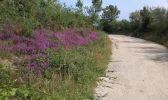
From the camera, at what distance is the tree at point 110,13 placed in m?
90.2

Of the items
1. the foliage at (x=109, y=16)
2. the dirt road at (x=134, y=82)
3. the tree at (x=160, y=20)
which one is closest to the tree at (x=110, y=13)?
the foliage at (x=109, y=16)

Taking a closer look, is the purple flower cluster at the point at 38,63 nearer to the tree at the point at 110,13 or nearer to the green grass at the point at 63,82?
the green grass at the point at 63,82

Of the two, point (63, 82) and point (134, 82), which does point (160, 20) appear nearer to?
point (134, 82)

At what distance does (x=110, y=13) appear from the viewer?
9231 cm

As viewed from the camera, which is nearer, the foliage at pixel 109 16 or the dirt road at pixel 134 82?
the dirt road at pixel 134 82

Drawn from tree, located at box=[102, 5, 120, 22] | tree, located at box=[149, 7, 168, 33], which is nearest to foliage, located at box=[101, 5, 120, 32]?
tree, located at box=[102, 5, 120, 22]

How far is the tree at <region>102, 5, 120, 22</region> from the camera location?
9025 cm

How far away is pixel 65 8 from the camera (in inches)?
945

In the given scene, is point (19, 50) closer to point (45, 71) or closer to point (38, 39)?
point (38, 39)

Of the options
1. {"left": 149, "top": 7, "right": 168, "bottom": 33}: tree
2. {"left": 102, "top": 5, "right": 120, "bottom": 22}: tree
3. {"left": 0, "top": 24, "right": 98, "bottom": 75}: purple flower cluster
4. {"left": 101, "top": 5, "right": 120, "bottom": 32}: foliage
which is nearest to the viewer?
{"left": 0, "top": 24, "right": 98, "bottom": 75}: purple flower cluster

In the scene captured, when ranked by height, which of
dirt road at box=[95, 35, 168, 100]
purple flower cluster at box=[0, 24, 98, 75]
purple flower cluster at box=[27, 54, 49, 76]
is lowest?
dirt road at box=[95, 35, 168, 100]

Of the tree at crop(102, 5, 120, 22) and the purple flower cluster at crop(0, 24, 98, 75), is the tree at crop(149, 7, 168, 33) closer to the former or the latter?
the purple flower cluster at crop(0, 24, 98, 75)

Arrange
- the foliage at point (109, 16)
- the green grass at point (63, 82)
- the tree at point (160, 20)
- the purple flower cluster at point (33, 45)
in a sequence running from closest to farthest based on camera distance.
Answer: the green grass at point (63, 82) < the purple flower cluster at point (33, 45) < the tree at point (160, 20) < the foliage at point (109, 16)

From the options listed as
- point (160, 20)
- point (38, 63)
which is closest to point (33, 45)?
point (38, 63)
